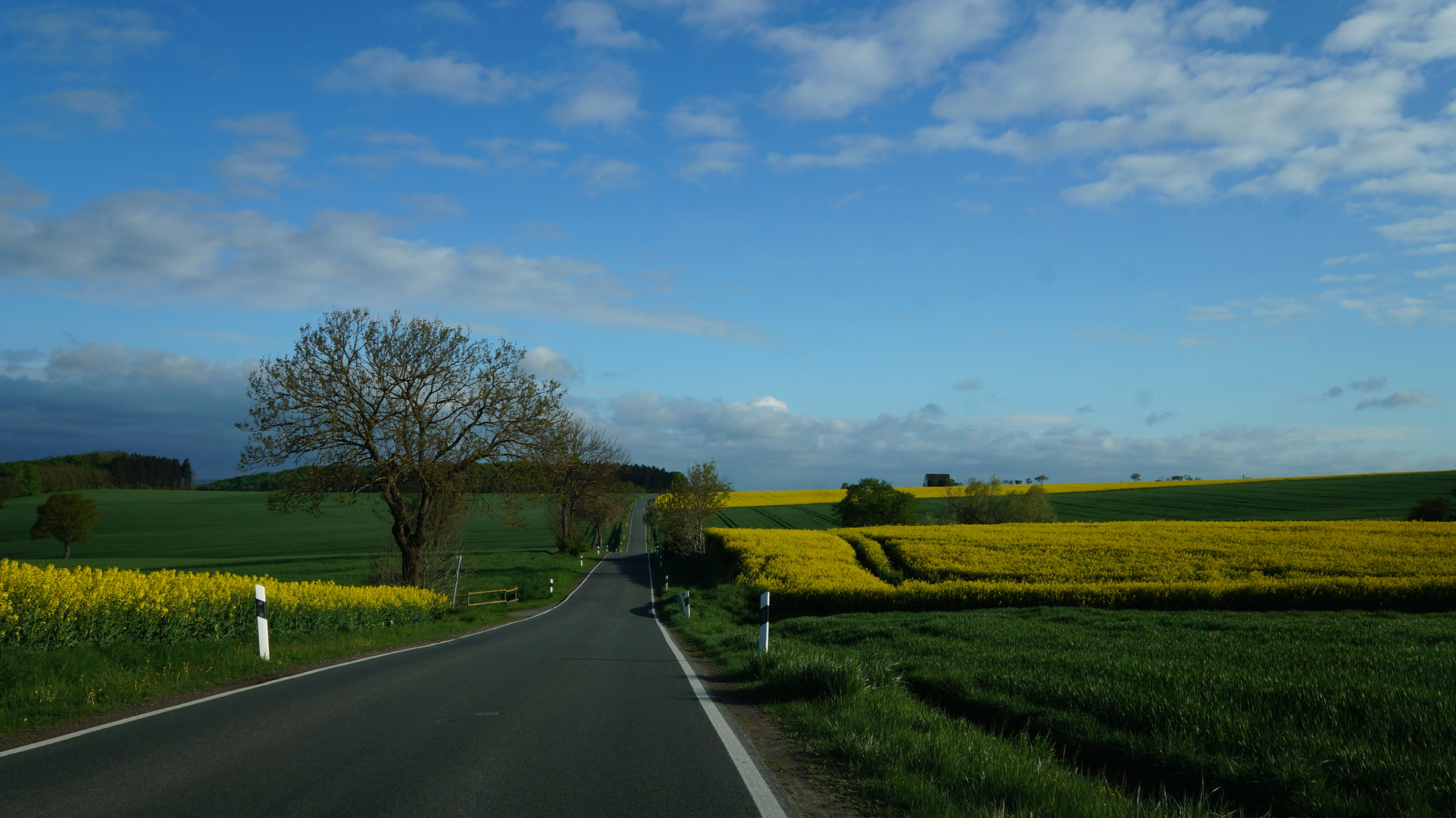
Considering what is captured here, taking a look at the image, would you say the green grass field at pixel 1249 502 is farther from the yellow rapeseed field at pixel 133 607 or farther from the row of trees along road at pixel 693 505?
the yellow rapeseed field at pixel 133 607

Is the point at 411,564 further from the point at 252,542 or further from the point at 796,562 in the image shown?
the point at 252,542

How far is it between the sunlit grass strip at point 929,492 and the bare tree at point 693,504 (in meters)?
27.6

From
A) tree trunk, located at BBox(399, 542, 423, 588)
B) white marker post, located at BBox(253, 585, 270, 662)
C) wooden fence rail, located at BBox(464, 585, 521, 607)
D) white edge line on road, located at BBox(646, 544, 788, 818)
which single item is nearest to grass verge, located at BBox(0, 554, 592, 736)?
white marker post, located at BBox(253, 585, 270, 662)

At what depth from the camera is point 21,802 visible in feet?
14.3

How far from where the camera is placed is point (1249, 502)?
73750 millimetres

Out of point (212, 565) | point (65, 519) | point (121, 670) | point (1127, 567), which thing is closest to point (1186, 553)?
point (1127, 567)

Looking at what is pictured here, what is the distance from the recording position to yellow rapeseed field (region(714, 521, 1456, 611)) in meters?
21.8

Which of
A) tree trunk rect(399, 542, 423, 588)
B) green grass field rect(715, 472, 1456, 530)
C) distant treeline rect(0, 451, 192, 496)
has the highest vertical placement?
distant treeline rect(0, 451, 192, 496)

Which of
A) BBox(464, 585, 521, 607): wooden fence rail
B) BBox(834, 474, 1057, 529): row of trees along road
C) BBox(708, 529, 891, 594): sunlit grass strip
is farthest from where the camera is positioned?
BBox(834, 474, 1057, 529): row of trees along road

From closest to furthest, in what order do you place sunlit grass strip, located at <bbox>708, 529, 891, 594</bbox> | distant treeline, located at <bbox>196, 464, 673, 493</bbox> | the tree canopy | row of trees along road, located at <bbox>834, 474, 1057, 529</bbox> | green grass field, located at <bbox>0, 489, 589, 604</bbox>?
1. sunlit grass strip, located at <bbox>708, 529, 891, 594</bbox>
2. green grass field, located at <bbox>0, 489, 589, 604</bbox>
3. row of trees along road, located at <bbox>834, 474, 1057, 529</bbox>
4. the tree canopy
5. distant treeline, located at <bbox>196, 464, 673, 493</bbox>

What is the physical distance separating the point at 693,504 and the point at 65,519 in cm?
5487

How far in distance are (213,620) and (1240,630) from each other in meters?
18.7

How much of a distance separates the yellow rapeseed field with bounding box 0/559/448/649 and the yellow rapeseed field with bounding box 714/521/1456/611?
16.1 metres

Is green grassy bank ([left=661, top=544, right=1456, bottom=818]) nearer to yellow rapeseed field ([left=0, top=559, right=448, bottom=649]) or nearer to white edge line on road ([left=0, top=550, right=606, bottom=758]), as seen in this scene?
white edge line on road ([left=0, top=550, right=606, bottom=758])
